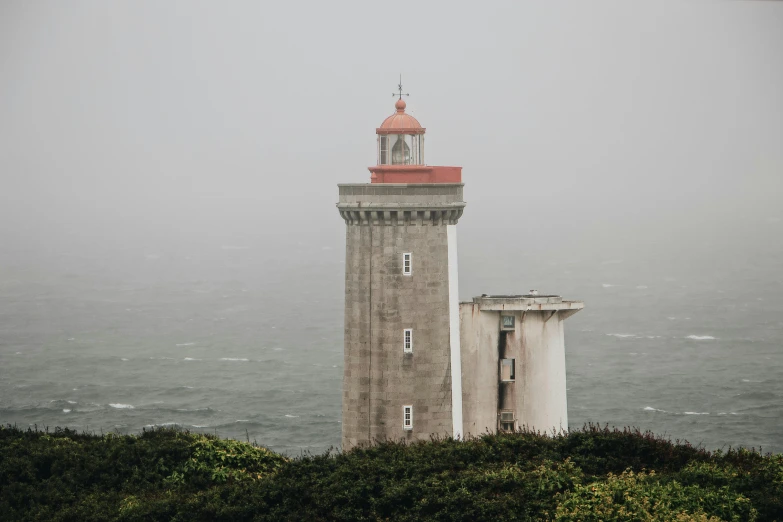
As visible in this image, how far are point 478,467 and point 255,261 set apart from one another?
494 ft

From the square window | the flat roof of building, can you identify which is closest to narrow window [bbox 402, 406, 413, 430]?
the flat roof of building

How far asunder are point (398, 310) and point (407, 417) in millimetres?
2922

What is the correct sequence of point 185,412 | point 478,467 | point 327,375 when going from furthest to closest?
point 327,375
point 185,412
point 478,467

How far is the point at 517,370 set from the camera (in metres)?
33.5

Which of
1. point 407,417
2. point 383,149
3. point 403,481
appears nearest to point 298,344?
point 383,149

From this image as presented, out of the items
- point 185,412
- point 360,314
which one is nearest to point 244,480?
point 360,314

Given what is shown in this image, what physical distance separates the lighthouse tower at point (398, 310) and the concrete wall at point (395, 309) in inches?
1.1

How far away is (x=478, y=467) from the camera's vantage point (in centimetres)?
2642

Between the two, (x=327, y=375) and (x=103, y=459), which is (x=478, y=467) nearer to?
(x=103, y=459)

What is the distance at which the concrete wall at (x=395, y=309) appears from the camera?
30.0 meters

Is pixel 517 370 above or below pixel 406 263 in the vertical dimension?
below

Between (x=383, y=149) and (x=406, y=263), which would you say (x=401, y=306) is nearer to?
(x=406, y=263)

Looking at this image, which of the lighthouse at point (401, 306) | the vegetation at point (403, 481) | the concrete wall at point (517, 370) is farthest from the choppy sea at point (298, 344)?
the vegetation at point (403, 481)

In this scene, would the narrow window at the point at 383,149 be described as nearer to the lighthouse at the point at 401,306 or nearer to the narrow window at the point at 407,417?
the lighthouse at the point at 401,306
